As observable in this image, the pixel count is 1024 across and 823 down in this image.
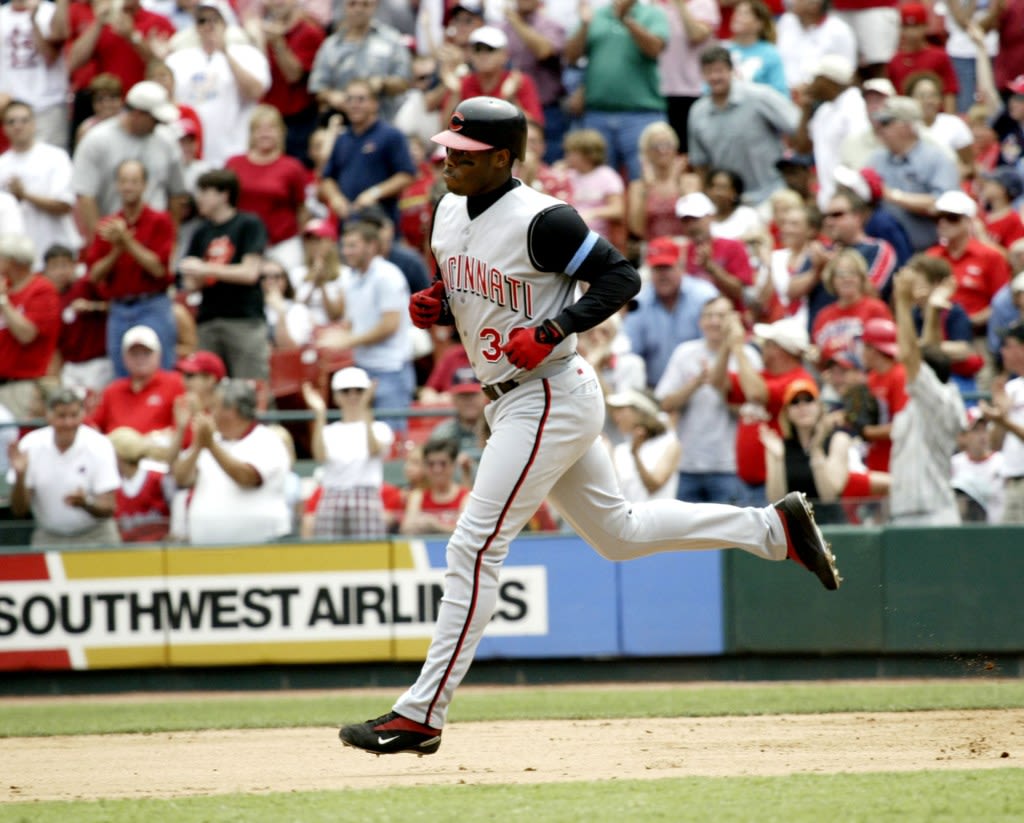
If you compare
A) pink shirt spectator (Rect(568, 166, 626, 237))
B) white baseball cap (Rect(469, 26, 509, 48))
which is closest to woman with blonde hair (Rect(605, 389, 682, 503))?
pink shirt spectator (Rect(568, 166, 626, 237))

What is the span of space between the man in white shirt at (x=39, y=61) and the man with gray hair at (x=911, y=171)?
6.89m

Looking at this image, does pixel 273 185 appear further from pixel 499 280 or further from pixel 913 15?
pixel 499 280

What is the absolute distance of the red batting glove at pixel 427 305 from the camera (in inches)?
242

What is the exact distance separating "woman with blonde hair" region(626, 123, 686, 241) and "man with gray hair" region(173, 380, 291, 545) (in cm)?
394

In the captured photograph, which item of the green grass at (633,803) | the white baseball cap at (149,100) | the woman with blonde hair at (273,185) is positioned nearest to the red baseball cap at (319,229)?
the woman with blonde hair at (273,185)

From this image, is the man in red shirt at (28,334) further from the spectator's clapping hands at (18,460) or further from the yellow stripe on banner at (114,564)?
the yellow stripe on banner at (114,564)

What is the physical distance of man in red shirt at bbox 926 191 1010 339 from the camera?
1177cm

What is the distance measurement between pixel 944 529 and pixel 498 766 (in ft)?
14.8

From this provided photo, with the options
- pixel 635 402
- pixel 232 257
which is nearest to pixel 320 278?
pixel 232 257

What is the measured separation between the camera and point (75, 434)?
10.5 metres

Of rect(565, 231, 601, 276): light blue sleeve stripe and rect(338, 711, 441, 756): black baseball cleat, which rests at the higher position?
rect(565, 231, 601, 276): light blue sleeve stripe

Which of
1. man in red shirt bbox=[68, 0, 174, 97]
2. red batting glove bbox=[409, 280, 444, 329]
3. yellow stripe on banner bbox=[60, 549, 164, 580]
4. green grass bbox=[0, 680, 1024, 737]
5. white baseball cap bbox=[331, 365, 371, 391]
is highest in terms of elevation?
man in red shirt bbox=[68, 0, 174, 97]

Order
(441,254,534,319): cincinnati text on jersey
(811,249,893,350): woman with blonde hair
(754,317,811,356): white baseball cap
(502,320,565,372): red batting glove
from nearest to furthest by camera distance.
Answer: (502,320,565,372): red batting glove
(441,254,534,319): cincinnati text on jersey
(754,317,811,356): white baseball cap
(811,249,893,350): woman with blonde hair

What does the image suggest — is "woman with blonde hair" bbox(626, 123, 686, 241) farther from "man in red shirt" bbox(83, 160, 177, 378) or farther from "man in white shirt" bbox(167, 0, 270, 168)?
"man in red shirt" bbox(83, 160, 177, 378)
